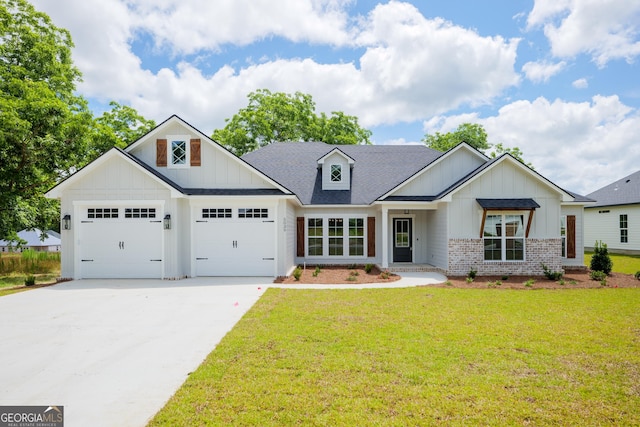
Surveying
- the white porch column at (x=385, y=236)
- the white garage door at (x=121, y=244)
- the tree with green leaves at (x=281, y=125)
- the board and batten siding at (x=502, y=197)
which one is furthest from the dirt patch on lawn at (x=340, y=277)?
the tree with green leaves at (x=281, y=125)

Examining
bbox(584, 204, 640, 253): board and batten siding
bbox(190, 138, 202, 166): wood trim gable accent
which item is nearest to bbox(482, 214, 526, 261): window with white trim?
bbox(190, 138, 202, 166): wood trim gable accent

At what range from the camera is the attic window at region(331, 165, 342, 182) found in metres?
18.4

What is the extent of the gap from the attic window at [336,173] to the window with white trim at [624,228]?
21501 millimetres

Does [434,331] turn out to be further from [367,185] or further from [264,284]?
[367,185]

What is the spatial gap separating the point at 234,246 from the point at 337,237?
541 centimetres

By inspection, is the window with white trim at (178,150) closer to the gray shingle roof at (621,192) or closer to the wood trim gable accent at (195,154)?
the wood trim gable accent at (195,154)

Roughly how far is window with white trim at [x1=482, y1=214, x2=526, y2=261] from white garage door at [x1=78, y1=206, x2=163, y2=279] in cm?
1267

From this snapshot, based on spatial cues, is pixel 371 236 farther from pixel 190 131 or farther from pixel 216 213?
pixel 190 131

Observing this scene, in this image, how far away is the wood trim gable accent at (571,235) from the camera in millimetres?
16766

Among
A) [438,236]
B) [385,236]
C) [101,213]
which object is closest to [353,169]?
[385,236]

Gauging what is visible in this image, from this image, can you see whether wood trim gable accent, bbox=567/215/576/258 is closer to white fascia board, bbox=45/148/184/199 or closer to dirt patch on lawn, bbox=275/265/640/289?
dirt patch on lawn, bbox=275/265/640/289

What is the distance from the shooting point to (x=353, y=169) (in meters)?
20.0

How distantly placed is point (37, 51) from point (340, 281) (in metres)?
22.9

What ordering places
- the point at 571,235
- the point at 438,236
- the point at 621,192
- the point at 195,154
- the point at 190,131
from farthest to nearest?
the point at 621,192, the point at 571,235, the point at 438,236, the point at 195,154, the point at 190,131
